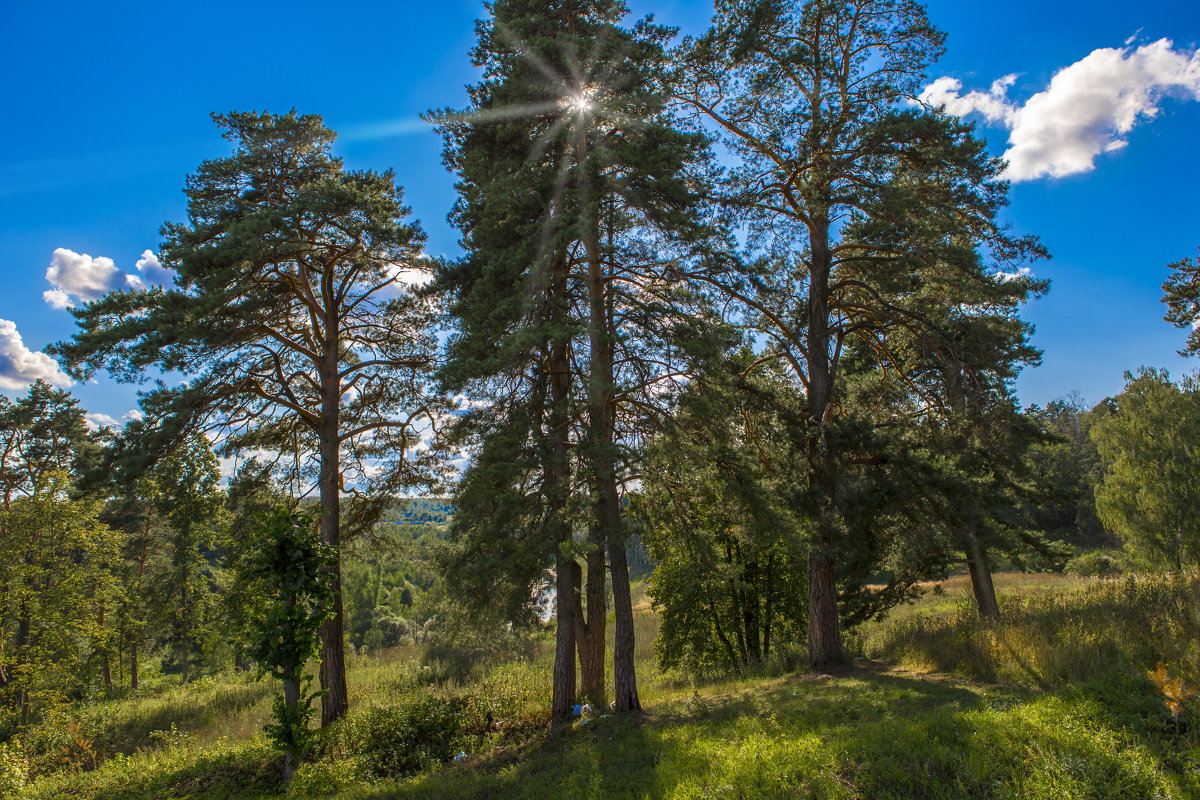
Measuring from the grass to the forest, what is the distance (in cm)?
6

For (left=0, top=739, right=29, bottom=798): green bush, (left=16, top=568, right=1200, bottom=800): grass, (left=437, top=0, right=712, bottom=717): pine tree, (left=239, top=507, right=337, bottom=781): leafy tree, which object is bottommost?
(left=0, top=739, right=29, bottom=798): green bush

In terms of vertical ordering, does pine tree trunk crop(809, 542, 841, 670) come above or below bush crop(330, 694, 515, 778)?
above

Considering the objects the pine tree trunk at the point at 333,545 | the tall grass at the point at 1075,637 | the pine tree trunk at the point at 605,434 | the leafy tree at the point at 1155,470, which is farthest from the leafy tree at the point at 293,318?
the leafy tree at the point at 1155,470

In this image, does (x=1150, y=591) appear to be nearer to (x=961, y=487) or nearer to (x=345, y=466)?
(x=961, y=487)

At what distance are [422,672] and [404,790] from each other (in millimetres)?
11083

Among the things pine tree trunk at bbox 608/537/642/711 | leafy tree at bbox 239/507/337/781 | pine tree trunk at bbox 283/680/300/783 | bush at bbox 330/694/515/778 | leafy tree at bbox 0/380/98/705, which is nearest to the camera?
leafy tree at bbox 239/507/337/781

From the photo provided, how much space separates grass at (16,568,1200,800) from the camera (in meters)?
5.23

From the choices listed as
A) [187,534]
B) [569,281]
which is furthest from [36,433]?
[569,281]

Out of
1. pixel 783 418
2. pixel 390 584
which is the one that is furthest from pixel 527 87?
pixel 390 584

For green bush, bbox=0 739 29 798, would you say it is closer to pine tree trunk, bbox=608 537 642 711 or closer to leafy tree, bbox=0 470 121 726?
leafy tree, bbox=0 470 121 726

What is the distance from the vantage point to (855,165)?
10.9m

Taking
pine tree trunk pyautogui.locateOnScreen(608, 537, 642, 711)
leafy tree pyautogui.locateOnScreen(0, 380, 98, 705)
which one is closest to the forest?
pine tree trunk pyautogui.locateOnScreen(608, 537, 642, 711)

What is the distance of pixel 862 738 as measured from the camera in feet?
20.5

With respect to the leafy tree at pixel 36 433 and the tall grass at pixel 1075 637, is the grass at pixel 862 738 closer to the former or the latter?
the tall grass at pixel 1075 637
